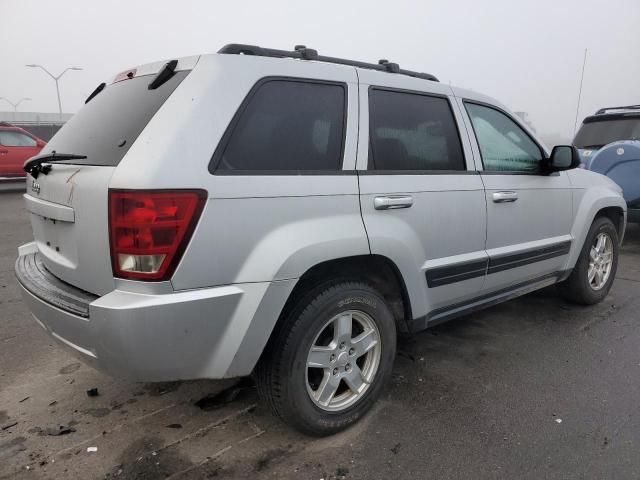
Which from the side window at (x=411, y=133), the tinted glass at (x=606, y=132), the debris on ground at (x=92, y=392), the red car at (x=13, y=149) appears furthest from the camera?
the red car at (x=13, y=149)

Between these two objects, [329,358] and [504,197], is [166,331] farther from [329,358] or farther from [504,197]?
[504,197]

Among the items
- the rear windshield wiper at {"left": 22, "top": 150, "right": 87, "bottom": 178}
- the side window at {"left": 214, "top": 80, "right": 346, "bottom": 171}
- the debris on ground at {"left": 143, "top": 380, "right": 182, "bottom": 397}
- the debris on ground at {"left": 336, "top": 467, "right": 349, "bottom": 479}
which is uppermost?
the side window at {"left": 214, "top": 80, "right": 346, "bottom": 171}

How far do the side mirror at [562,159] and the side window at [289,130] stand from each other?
1891mm

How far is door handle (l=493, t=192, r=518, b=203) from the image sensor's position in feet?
10.1

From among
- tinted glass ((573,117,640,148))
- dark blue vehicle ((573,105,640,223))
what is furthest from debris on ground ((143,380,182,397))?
tinted glass ((573,117,640,148))

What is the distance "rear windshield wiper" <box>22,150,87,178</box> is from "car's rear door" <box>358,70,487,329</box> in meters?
1.40

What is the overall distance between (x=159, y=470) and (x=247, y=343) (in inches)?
30.0

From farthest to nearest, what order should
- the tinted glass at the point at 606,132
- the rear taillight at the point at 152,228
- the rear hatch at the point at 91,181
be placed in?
the tinted glass at the point at 606,132, the rear hatch at the point at 91,181, the rear taillight at the point at 152,228

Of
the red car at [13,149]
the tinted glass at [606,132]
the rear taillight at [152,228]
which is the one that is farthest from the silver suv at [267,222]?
the red car at [13,149]

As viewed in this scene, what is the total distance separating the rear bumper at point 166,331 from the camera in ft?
6.10

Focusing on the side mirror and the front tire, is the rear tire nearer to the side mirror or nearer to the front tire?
the side mirror

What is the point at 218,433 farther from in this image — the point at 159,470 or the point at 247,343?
the point at 247,343

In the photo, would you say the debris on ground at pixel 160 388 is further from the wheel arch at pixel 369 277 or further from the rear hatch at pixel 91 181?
the wheel arch at pixel 369 277

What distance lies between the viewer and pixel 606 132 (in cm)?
744
